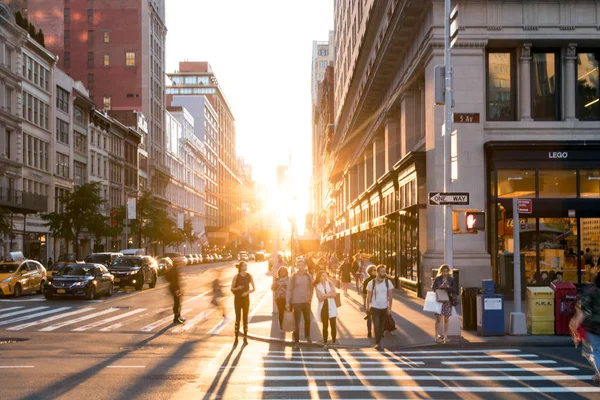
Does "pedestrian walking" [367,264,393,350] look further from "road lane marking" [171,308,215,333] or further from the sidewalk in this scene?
"road lane marking" [171,308,215,333]

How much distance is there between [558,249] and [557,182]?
2571 millimetres

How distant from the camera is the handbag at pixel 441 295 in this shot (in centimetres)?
1702

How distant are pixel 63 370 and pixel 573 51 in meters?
23.0

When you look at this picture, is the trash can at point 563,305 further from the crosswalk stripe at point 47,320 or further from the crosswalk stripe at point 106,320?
the crosswalk stripe at point 47,320

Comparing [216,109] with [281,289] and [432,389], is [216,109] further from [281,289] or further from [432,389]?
[432,389]

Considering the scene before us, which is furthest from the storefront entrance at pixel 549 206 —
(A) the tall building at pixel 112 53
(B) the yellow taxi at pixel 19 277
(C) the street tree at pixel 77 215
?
(A) the tall building at pixel 112 53

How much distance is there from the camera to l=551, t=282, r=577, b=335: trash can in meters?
17.9

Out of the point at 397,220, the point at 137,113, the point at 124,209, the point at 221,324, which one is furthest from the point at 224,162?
the point at 221,324

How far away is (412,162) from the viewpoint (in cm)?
3042

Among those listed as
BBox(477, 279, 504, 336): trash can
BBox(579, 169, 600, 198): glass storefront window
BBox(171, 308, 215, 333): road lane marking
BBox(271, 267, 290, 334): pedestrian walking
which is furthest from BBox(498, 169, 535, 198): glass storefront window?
BBox(171, 308, 215, 333): road lane marking

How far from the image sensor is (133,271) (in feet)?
128

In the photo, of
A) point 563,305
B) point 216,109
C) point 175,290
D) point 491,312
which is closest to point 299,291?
point 491,312

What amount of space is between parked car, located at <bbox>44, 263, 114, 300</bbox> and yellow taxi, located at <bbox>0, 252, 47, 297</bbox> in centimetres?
237

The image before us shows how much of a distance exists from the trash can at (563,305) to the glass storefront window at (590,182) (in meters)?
11.0
